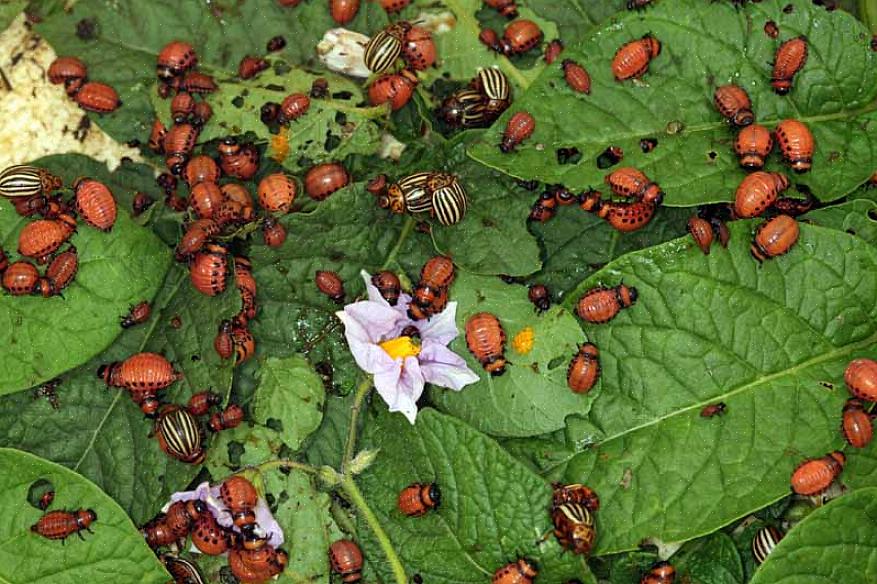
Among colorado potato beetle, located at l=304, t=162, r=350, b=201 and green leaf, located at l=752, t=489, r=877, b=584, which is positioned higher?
colorado potato beetle, located at l=304, t=162, r=350, b=201

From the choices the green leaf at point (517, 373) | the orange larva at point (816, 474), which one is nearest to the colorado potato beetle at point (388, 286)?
the green leaf at point (517, 373)

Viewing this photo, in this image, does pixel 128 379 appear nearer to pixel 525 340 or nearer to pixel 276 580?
pixel 276 580

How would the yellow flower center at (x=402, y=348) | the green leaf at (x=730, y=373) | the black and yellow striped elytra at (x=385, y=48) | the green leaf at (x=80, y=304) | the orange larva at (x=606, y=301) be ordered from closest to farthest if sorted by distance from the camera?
the green leaf at (x=730, y=373), the orange larva at (x=606, y=301), the green leaf at (x=80, y=304), the yellow flower center at (x=402, y=348), the black and yellow striped elytra at (x=385, y=48)

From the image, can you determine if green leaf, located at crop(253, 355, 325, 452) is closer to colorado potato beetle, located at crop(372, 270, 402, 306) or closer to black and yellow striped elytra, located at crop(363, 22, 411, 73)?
colorado potato beetle, located at crop(372, 270, 402, 306)

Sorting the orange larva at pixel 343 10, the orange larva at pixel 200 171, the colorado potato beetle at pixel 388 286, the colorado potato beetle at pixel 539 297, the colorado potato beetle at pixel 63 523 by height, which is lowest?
the colorado potato beetle at pixel 63 523

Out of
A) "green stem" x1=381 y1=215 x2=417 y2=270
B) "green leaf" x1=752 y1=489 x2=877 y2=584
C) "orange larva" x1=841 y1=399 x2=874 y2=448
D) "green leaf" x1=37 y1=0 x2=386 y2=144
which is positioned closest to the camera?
"green leaf" x1=752 y1=489 x2=877 y2=584

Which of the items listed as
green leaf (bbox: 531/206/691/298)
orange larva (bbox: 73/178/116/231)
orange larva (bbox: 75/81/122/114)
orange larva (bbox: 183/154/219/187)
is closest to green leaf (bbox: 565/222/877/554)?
green leaf (bbox: 531/206/691/298)

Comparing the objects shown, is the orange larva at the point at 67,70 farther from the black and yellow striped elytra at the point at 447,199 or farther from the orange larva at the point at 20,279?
the black and yellow striped elytra at the point at 447,199

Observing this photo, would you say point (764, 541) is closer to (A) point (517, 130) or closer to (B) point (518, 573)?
(B) point (518, 573)

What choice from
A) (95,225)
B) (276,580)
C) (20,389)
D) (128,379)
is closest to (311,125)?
(95,225)
